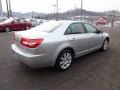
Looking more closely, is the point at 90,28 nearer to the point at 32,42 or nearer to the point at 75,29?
the point at 75,29

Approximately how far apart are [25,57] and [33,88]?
762mm

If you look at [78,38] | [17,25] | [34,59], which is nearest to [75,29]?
[78,38]

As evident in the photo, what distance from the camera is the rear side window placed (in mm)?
4077

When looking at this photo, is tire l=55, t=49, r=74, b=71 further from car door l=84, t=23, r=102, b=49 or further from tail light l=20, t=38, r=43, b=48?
car door l=84, t=23, r=102, b=49

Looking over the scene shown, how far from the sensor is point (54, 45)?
349 centimetres

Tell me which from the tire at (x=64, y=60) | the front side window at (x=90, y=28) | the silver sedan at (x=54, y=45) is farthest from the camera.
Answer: the front side window at (x=90, y=28)

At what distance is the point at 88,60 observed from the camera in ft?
16.0

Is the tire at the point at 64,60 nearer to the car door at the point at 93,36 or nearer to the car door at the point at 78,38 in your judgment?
the car door at the point at 78,38

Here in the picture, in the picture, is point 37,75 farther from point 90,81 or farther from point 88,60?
point 88,60

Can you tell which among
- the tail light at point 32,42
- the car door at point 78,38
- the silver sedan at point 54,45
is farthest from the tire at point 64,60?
the tail light at point 32,42

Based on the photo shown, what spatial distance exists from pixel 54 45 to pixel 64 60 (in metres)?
0.69

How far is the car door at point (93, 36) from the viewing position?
4.89 m

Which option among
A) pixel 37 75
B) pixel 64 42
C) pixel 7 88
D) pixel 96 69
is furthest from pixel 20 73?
pixel 96 69

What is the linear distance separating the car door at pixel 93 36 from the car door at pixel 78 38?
25 cm
